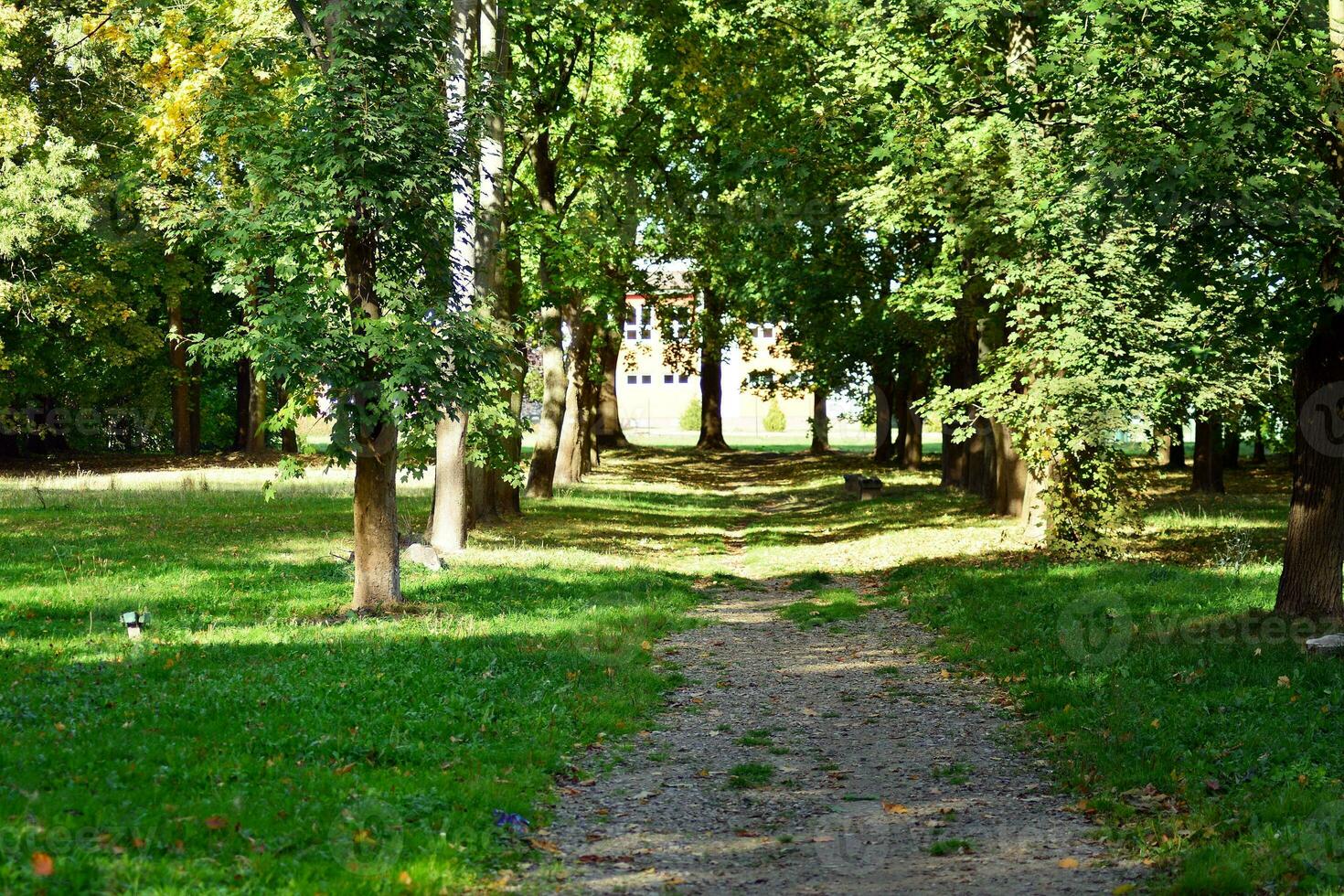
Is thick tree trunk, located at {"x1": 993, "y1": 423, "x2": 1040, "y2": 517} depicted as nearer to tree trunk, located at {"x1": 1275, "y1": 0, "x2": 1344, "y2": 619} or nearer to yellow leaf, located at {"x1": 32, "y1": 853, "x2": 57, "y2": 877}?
tree trunk, located at {"x1": 1275, "y1": 0, "x2": 1344, "y2": 619}

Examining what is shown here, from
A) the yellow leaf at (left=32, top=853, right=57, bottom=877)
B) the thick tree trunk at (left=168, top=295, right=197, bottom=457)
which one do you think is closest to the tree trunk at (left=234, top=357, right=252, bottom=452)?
the thick tree trunk at (left=168, top=295, right=197, bottom=457)

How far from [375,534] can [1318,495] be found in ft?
30.3

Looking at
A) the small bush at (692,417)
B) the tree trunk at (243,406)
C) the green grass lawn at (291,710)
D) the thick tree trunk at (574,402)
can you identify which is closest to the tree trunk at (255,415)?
the tree trunk at (243,406)

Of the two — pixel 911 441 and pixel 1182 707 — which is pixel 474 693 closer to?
pixel 1182 707

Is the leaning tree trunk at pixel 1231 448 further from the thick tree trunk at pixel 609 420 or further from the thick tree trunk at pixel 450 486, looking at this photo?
the thick tree trunk at pixel 450 486

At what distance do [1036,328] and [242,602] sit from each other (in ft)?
37.6

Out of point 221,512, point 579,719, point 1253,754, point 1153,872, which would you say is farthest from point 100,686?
point 221,512

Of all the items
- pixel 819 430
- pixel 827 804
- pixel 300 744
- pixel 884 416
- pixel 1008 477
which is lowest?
pixel 827 804

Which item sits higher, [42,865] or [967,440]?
[967,440]

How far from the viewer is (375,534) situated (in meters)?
13.3

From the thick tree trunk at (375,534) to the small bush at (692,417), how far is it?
77.8m

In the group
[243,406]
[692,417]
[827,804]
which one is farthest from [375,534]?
[692,417]

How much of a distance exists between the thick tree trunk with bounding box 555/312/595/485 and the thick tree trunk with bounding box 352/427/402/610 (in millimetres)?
20516

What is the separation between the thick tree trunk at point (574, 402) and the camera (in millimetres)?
34281
